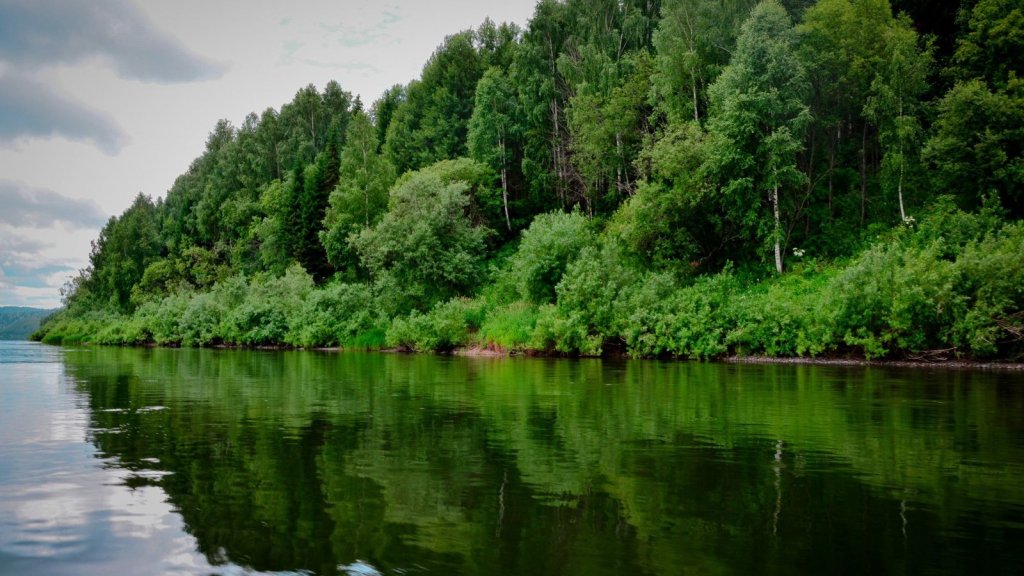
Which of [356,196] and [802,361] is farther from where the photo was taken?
[356,196]

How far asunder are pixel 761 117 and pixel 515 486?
3661 centimetres

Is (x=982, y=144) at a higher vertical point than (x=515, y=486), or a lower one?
higher

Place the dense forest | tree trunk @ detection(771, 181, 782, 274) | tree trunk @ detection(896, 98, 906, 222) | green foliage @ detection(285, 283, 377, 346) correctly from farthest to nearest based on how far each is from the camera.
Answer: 1. green foliage @ detection(285, 283, 377, 346)
2. tree trunk @ detection(771, 181, 782, 274)
3. tree trunk @ detection(896, 98, 906, 222)
4. the dense forest

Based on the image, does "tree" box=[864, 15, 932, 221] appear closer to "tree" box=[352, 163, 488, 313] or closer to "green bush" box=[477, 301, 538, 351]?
"green bush" box=[477, 301, 538, 351]

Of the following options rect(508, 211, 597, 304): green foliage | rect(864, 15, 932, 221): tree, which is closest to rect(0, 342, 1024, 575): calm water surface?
rect(864, 15, 932, 221): tree

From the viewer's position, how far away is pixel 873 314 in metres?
28.7

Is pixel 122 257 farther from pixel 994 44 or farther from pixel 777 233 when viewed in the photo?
pixel 994 44

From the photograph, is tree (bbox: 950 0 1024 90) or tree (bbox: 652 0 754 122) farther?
tree (bbox: 652 0 754 122)

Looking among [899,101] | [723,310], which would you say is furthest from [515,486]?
[899,101]

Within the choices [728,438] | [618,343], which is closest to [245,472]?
[728,438]

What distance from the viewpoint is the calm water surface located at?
5.21 m

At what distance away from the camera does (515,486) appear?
7.43 m

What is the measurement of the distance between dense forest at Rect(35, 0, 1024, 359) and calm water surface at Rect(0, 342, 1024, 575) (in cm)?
1582

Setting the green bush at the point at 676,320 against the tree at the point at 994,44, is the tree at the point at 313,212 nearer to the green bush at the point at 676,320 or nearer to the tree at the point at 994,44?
the green bush at the point at 676,320
